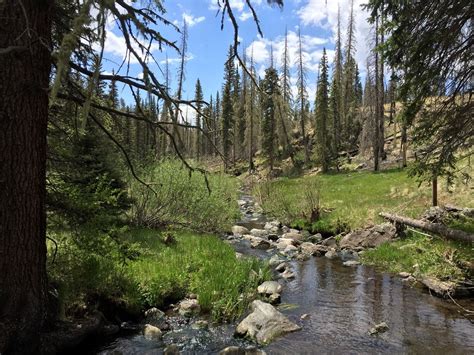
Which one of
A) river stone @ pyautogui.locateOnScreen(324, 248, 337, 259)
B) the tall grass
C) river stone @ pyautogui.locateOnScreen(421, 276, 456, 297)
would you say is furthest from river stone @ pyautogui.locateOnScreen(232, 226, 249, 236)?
river stone @ pyautogui.locateOnScreen(421, 276, 456, 297)

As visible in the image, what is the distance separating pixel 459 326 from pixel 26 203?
6780 mm

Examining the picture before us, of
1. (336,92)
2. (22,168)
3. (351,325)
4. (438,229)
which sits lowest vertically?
(351,325)

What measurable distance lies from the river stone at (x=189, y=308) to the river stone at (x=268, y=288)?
1.56 metres

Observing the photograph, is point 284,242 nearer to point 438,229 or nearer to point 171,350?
point 438,229

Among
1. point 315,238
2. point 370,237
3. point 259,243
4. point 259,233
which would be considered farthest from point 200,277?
point 259,233

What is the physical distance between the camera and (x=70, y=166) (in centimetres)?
586

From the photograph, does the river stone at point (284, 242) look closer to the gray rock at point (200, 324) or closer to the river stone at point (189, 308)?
the river stone at point (189, 308)

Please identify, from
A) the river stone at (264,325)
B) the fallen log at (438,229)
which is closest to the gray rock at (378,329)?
the river stone at (264,325)

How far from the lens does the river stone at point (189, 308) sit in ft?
23.3

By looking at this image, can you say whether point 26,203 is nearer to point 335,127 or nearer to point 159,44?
point 159,44

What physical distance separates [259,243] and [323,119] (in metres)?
30.9

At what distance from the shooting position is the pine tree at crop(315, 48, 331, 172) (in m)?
39.6

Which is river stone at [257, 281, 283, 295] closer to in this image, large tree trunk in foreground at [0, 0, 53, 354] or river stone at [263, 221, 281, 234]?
large tree trunk in foreground at [0, 0, 53, 354]

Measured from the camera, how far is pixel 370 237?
43.5 feet
